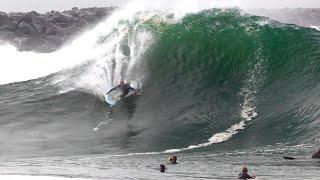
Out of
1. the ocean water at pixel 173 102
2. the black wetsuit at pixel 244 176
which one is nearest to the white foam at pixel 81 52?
the ocean water at pixel 173 102

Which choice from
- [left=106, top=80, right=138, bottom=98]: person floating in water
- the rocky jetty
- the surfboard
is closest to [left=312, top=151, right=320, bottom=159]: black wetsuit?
the surfboard

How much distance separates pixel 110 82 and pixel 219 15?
801 centimetres

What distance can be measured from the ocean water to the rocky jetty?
26.3 m

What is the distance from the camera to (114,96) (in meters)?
25.7

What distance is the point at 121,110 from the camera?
2453 centimetres

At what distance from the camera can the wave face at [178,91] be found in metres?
20.8

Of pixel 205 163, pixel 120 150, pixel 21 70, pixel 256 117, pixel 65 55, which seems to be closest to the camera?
pixel 205 163

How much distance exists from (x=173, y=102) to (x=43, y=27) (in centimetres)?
4788

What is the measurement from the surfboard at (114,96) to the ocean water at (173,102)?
307 millimetres

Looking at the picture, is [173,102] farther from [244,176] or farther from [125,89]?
[244,176]

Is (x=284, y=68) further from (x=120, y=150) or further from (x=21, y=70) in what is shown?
(x=21, y=70)

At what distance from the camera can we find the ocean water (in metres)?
17.2

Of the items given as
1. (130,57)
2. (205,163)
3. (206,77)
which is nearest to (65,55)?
(130,57)

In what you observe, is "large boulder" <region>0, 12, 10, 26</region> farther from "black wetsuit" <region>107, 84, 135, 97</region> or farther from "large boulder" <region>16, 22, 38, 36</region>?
"black wetsuit" <region>107, 84, 135, 97</region>
